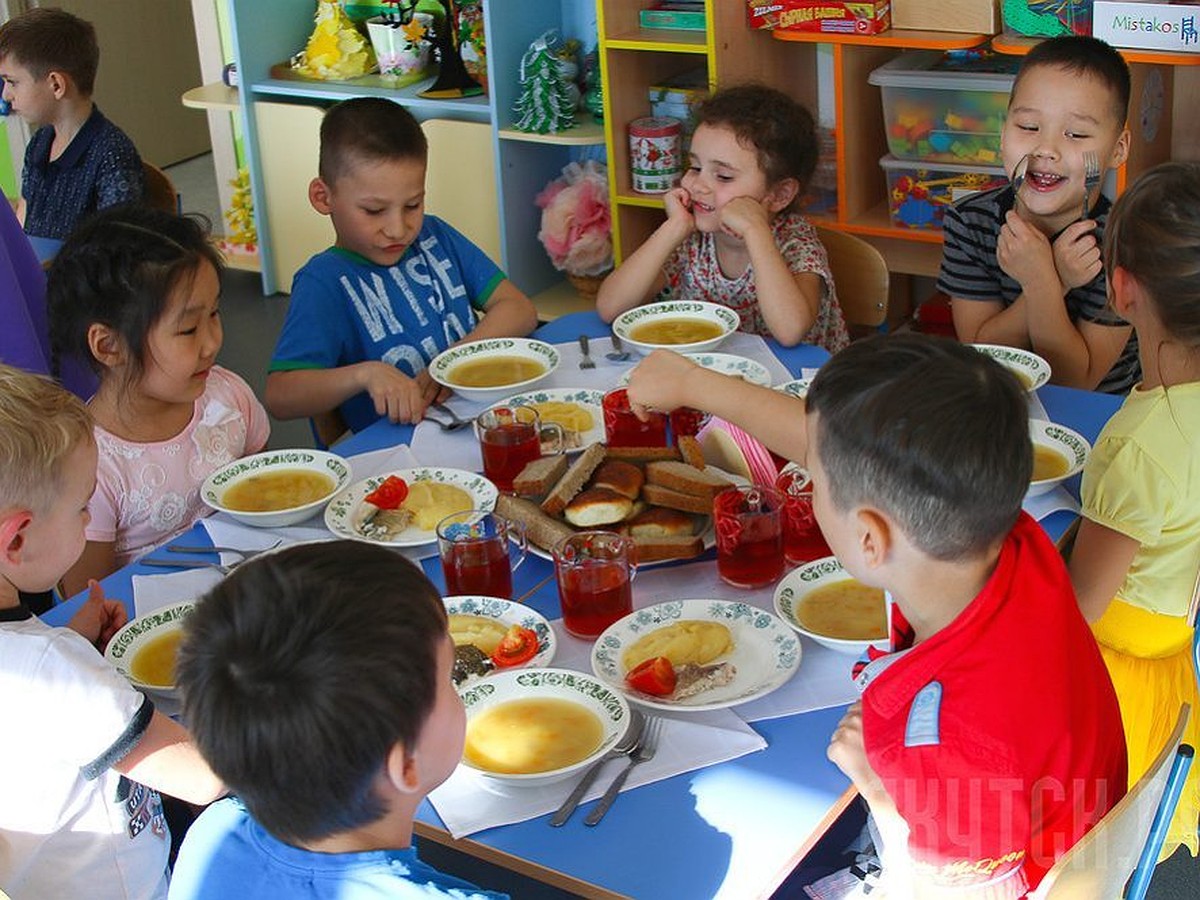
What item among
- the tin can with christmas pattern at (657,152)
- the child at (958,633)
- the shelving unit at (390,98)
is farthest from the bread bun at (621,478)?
the shelving unit at (390,98)

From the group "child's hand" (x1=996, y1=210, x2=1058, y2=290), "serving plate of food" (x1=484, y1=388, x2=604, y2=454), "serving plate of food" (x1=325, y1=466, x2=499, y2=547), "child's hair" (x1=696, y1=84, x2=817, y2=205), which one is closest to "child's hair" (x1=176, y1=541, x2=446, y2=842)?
"serving plate of food" (x1=325, y1=466, x2=499, y2=547)

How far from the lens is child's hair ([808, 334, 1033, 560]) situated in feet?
4.17

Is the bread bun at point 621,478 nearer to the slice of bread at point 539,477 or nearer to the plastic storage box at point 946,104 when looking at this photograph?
the slice of bread at point 539,477

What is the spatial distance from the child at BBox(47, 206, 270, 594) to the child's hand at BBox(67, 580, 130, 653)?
0.34 m

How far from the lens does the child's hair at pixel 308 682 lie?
106 centimetres

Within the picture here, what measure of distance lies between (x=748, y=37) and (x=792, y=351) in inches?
57.5

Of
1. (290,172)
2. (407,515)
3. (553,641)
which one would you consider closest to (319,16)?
(290,172)

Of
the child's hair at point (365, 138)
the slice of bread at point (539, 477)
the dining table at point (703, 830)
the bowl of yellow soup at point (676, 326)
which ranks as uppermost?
the child's hair at point (365, 138)

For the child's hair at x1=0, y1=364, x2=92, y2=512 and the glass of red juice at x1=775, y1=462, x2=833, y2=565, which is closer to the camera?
the child's hair at x1=0, y1=364, x2=92, y2=512

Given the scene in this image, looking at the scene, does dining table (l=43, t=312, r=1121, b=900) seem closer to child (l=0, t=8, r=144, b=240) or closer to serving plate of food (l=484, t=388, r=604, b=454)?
serving plate of food (l=484, t=388, r=604, b=454)

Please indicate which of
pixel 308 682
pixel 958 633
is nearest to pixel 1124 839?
pixel 958 633

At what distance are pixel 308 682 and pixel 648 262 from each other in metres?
1.73

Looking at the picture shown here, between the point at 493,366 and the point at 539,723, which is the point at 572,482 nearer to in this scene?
the point at 539,723

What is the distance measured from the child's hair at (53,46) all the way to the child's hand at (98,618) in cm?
248
